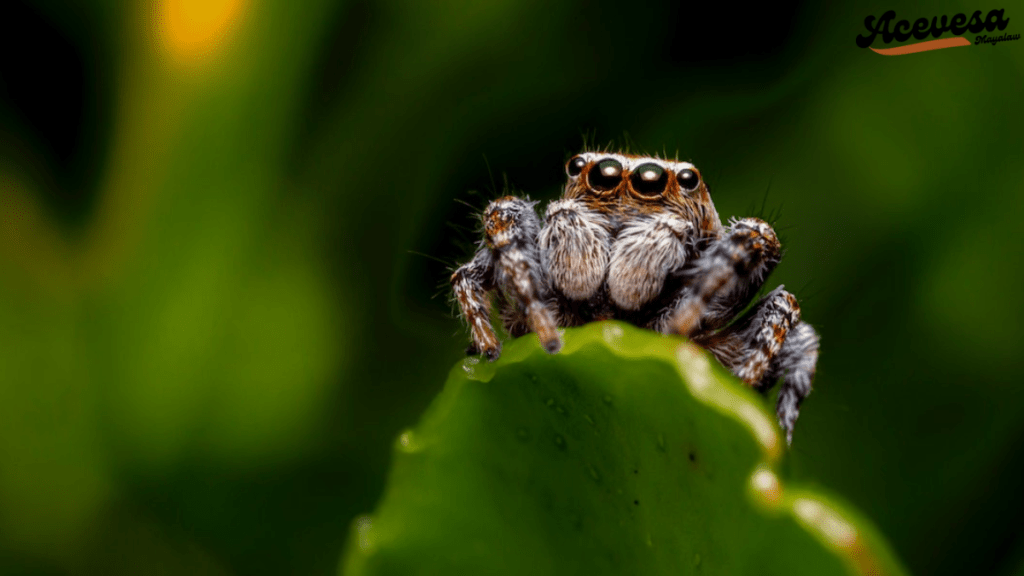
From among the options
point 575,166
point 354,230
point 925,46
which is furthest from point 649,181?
point 925,46

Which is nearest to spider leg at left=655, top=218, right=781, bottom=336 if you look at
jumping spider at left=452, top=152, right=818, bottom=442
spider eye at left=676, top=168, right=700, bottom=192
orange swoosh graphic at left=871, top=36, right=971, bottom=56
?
jumping spider at left=452, top=152, right=818, bottom=442

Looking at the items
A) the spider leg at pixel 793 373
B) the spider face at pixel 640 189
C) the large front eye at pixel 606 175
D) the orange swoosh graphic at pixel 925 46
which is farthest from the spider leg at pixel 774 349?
the orange swoosh graphic at pixel 925 46

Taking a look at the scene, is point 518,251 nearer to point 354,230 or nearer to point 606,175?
point 606,175

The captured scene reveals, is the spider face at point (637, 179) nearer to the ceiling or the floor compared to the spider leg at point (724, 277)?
nearer to the ceiling

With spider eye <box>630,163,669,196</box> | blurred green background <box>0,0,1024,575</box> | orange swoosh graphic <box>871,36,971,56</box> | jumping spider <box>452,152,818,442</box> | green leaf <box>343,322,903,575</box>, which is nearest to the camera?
green leaf <box>343,322,903,575</box>

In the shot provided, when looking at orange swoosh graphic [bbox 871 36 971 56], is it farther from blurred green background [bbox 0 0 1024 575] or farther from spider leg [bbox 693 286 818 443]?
spider leg [bbox 693 286 818 443]

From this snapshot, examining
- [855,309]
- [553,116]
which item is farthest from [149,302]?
[855,309]

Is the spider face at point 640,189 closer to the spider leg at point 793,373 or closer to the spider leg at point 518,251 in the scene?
the spider leg at point 518,251
